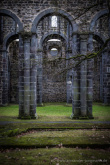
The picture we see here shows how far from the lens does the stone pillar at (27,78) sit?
29.5 feet

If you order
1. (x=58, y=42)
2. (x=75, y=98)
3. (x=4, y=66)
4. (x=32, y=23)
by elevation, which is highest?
(x=58, y=42)

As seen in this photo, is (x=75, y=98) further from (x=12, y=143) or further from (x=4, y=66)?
(x=4, y=66)

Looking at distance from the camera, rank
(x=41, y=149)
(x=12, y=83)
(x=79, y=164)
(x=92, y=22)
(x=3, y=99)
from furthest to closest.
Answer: (x=12, y=83), (x=3, y=99), (x=92, y=22), (x=41, y=149), (x=79, y=164)

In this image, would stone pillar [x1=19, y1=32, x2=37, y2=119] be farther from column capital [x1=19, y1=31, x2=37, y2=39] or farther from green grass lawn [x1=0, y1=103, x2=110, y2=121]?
green grass lawn [x1=0, y1=103, x2=110, y2=121]

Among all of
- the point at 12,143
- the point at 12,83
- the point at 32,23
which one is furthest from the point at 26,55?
the point at 12,83

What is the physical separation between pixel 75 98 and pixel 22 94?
3.13m

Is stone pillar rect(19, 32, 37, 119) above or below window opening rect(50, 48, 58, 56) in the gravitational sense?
below

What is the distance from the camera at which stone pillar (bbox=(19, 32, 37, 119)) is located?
8992 millimetres

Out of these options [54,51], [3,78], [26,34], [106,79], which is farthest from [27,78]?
[54,51]

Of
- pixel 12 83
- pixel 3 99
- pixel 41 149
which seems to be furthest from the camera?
pixel 12 83

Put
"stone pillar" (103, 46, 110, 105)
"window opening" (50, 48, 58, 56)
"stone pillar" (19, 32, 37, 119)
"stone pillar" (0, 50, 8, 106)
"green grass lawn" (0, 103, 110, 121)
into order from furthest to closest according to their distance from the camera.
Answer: "window opening" (50, 48, 58, 56) → "stone pillar" (103, 46, 110, 105) → "stone pillar" (0, 50, 8, 106) → "green grass lawn" (0, 103, 110, 121) → "stone pillar" (19, 32, 37, 119)

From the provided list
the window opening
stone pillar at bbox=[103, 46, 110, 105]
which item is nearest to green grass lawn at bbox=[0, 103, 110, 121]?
stone pillar at bbox=[103, 46, 110, 105]

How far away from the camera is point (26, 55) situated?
8992 millimetres

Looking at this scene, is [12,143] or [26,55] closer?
[12,143]
